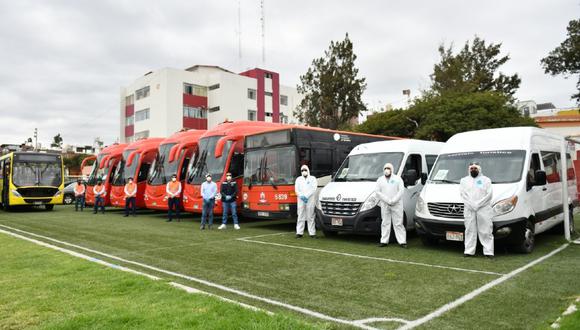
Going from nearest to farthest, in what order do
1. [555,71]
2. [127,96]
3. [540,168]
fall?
[540,168], [555,71], [127,96]

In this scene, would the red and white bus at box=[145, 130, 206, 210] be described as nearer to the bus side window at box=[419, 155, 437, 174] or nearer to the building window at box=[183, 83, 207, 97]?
the bus side window at box=[419, 155, 437, 174]

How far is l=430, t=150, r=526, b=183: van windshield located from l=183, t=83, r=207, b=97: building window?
4669 centimetres

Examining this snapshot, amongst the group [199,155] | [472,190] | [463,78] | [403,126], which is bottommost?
[472,190]

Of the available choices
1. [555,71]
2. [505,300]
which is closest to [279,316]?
[505,300]

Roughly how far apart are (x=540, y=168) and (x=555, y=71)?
23.1 m

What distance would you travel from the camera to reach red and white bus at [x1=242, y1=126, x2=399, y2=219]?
12.4 meters

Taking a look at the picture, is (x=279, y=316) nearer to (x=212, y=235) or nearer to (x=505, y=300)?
(x=505, y=300)

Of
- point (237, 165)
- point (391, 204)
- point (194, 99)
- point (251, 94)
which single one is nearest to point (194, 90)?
point (194, 99)

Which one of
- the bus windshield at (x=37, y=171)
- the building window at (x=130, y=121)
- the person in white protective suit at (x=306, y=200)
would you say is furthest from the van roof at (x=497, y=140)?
the building window at (x=130, y=121)

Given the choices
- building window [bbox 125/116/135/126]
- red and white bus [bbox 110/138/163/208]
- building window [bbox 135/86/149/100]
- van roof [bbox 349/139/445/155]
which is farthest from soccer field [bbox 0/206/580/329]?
building window [bbox 125/116/135/126]

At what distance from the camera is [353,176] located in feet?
36.2

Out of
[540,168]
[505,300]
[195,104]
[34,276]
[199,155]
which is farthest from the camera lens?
[195,104]

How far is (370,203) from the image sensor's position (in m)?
9.77

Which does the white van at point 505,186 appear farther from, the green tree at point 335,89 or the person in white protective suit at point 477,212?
the green tree at point 335,89
